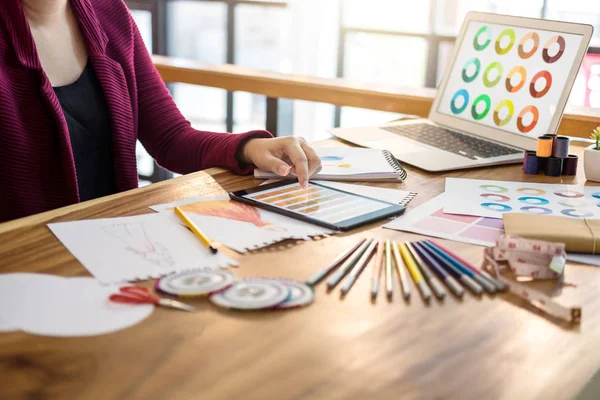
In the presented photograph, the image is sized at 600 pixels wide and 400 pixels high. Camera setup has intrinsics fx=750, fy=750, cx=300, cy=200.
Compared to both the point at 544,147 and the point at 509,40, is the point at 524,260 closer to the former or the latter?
the point at 544,147

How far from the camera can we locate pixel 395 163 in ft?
4.37

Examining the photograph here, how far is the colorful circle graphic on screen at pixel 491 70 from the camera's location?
1565mm

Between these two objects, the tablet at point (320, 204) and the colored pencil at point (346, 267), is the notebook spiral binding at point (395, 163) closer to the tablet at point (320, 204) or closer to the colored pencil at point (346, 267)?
the tablet at point (320, 204)

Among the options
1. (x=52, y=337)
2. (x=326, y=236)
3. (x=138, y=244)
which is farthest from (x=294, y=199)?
(x=52, y=337)

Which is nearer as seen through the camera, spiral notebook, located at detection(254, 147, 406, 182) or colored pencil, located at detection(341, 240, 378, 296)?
colored pencil, located at detection(341, 240, 378, 296)

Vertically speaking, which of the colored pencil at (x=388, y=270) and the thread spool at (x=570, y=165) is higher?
the thread spool at (x=570, y=165)

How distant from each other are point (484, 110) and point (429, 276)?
2.72 feet

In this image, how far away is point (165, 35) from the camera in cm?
452

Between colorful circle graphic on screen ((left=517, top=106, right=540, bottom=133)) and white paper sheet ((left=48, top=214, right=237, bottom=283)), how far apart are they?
0.81m

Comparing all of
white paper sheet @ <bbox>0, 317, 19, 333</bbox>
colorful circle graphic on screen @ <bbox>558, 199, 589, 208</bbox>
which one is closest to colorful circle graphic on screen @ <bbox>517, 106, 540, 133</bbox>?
colorful circle graphic on screen @ <bbox>558, 199, 589, 208</bbox>

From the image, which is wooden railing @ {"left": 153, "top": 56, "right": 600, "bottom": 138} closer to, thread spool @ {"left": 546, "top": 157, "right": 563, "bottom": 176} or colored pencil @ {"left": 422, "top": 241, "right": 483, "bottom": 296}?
thread spool @ {"left": 546, "top": 157, "right": 563, "bottom": 176}

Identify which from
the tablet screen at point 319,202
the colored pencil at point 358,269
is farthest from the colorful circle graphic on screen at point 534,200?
the colored pencil at point 358,269

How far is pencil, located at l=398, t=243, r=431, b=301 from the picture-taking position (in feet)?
2.61

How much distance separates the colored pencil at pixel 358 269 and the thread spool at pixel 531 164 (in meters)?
0.52
